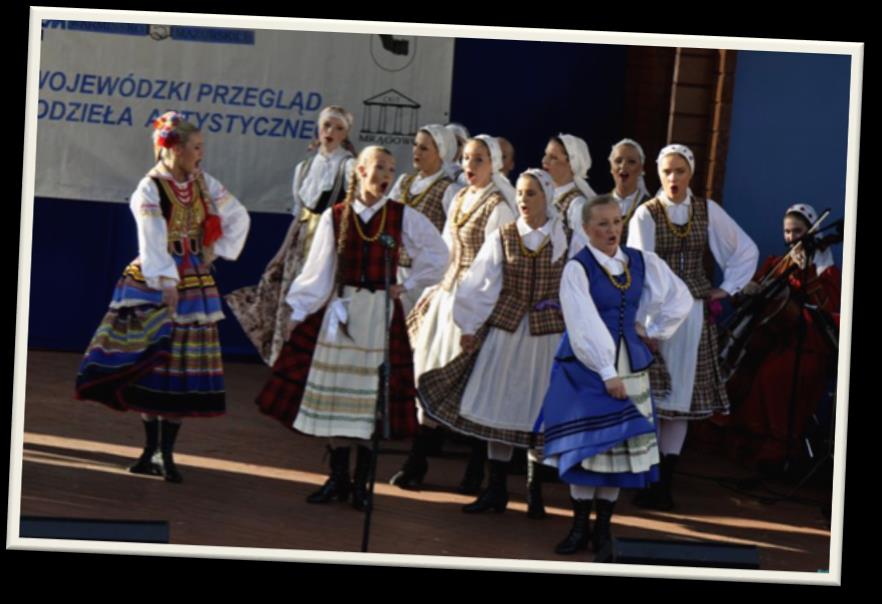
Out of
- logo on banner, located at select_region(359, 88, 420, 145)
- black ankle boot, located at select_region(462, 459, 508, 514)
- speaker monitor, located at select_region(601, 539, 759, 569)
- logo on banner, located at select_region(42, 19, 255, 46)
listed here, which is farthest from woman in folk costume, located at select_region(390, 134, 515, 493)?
logo on banner, located at select_region(42, 19, 255, 46)

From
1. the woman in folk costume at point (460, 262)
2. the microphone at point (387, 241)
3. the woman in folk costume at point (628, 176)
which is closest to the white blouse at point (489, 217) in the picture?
the woman in folk costume at point (460, 262)

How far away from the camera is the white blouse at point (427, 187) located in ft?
31.4

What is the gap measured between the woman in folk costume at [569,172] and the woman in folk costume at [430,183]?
0.54m

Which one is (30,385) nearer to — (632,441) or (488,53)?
(488,53)

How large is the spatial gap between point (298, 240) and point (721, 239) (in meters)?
2.78

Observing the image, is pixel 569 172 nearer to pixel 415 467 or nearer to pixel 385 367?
pixel 415 467

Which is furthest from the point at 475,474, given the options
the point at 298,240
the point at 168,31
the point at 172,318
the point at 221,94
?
the point at 168,31

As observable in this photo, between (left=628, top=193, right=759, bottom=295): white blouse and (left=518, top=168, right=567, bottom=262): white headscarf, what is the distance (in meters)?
0.47

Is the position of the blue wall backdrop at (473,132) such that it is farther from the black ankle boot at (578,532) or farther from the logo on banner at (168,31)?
the black ankle boot at (578,532)

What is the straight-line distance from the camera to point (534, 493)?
27.1ft

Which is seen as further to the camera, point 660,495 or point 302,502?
point 660,495

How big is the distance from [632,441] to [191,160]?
2.48m

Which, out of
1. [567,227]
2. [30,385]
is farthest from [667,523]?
[30,385]

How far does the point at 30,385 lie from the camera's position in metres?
10.8
